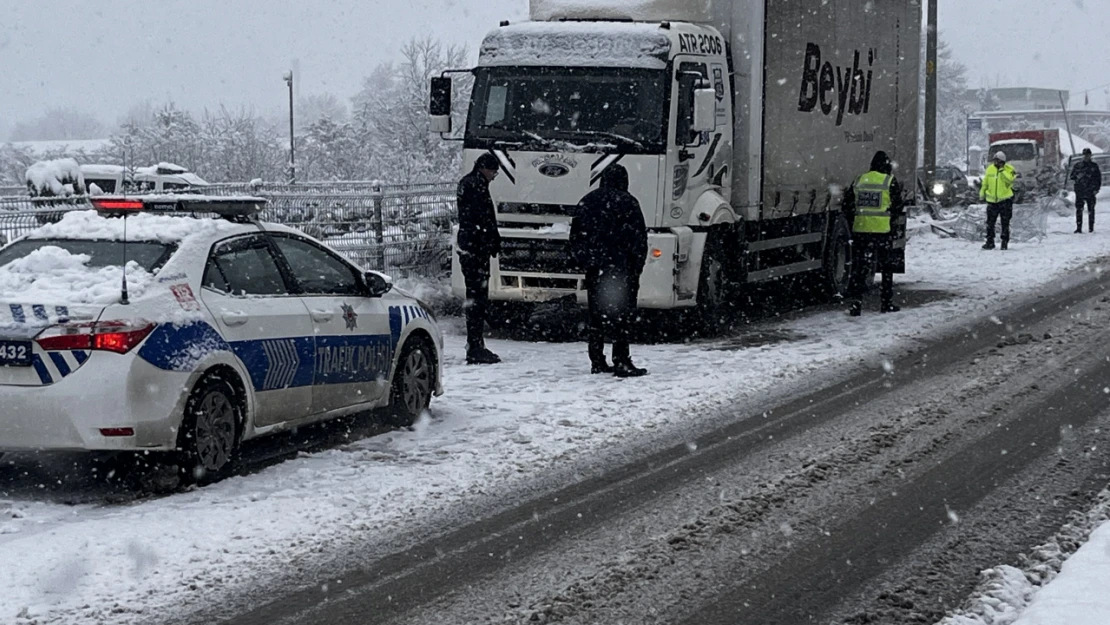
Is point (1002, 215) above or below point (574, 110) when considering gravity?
below

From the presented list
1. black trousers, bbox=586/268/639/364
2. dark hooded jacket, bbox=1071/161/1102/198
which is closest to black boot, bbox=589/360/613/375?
black trousers, bbox=586/268/639/364

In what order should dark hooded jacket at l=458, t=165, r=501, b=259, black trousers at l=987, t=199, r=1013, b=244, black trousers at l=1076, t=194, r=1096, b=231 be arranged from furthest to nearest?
black trousers at l=1076, t=194, r=1096, b=231 < black trousers at l=987, t=199, r=1013, b=244 < dark hooded jacket at l=458, t=165, r=501, b=259

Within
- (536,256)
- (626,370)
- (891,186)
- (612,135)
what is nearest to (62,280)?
(626,370)

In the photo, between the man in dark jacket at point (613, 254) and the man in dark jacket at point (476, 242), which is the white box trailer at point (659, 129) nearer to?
the man in dark jacket at point (476, 242)

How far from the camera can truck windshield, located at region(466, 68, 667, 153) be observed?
1461 centimetres

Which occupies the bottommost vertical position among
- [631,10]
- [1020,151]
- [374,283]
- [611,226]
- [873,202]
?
[374,283]

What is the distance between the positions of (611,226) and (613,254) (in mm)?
246

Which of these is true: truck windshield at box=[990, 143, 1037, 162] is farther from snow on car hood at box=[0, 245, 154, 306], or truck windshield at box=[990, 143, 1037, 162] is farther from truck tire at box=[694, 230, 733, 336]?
snow on car hood at box=[0, 245, 154, 306]

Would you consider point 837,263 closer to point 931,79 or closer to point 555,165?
point 555,165

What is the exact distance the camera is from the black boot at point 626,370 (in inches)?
490

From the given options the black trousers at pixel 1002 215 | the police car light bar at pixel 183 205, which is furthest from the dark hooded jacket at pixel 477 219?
the black trousers at pixel 1002 215

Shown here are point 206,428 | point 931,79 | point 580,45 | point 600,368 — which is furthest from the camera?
point 931,79

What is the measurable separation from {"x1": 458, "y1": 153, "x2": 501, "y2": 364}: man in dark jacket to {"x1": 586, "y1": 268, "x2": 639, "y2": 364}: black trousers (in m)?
1.23

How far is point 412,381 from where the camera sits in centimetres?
1023
